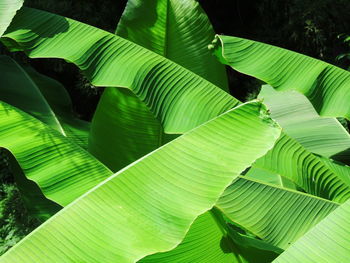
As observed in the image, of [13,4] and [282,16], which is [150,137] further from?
[282,16]

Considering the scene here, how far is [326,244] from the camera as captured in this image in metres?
0.92

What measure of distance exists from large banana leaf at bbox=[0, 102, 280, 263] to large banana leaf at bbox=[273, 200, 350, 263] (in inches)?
8.1

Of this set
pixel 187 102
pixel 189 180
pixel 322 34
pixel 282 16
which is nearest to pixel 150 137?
pixel 187 102

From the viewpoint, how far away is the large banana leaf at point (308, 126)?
2.25 meters

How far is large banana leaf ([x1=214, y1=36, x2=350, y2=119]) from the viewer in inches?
65.5

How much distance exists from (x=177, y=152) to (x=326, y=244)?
1.28 ft

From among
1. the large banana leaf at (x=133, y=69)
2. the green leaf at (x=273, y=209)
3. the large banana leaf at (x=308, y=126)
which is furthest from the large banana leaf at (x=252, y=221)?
the large banana leaf at (x=308, y=126)

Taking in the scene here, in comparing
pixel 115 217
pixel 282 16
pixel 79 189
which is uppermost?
pixel 115 217

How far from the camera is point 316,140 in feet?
7.52

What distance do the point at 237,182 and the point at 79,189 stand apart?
438mm

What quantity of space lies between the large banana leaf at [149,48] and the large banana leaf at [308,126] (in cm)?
52

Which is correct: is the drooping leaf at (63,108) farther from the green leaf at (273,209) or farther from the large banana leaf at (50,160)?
the green leaf at (273,209)

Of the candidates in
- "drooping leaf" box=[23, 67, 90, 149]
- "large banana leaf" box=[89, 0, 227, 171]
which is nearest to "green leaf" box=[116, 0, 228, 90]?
"large banana leaf" box=[89, 0, 227, 171]

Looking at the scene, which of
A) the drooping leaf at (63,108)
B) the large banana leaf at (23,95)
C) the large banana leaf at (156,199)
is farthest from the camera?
the drooping leaf at (63,108)
